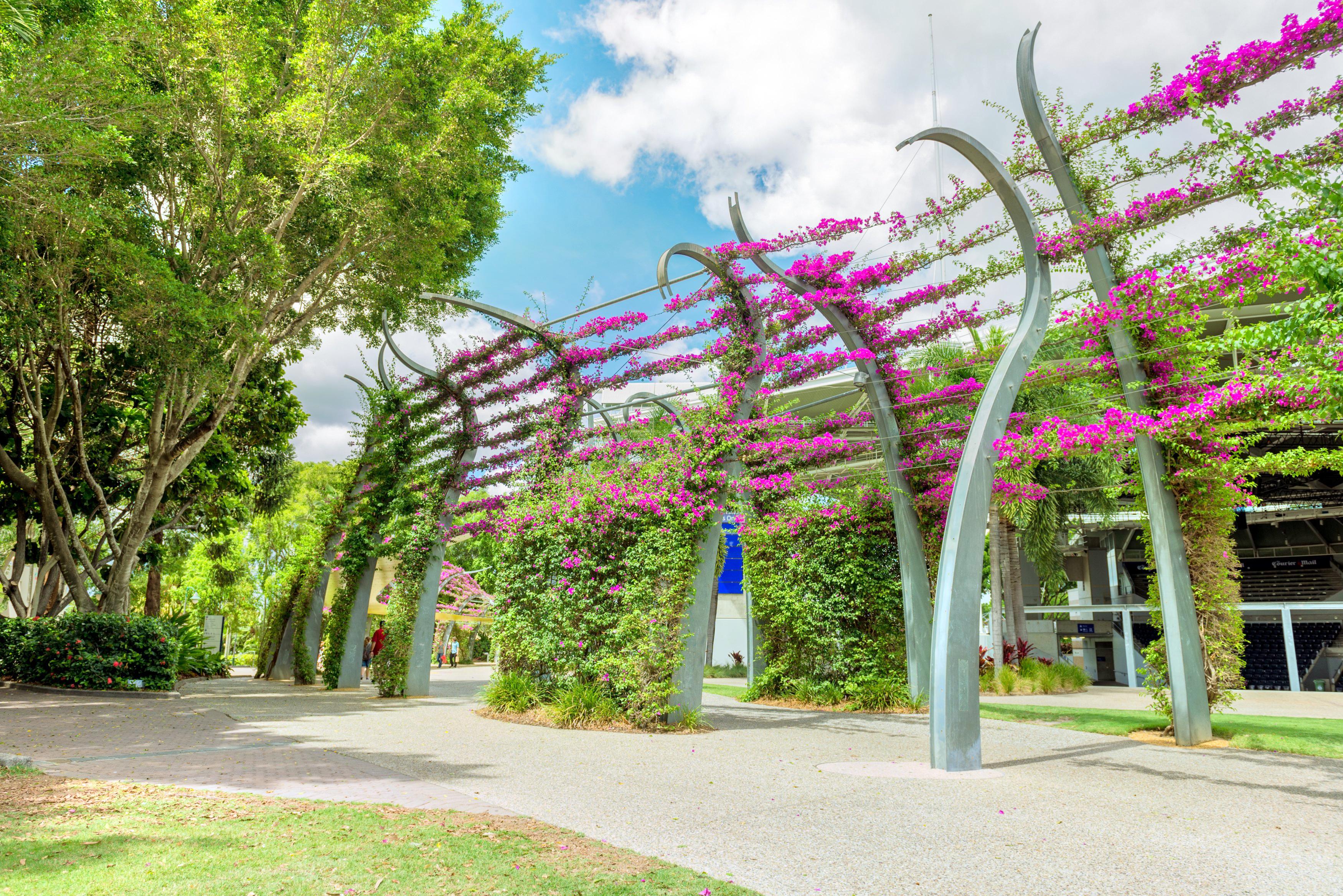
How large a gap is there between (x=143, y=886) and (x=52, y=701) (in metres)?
12.5

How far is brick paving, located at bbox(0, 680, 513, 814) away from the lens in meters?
5.98

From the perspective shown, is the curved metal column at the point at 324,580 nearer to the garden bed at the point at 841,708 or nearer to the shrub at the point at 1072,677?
the garden bed at the point at 841,708

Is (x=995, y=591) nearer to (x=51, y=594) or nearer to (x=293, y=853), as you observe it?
(x=293, y=853)

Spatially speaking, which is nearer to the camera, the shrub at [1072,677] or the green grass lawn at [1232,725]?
the green grass lawn at [1232,725]

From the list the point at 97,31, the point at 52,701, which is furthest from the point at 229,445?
the point at 97,31

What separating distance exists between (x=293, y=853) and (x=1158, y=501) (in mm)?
9928

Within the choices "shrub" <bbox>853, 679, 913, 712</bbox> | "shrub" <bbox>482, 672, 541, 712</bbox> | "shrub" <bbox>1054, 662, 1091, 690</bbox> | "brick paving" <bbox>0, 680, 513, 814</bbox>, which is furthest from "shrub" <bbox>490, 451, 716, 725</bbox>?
"shrub" <bbox>1054, 662, 1091, 690</bbox>

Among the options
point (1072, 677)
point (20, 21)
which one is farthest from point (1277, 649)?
point (20, 21)

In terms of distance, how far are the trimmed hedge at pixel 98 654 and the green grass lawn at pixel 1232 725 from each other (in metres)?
14.5

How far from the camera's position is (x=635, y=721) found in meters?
10.8

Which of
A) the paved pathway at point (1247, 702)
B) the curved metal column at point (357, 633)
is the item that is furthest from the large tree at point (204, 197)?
the paved pathway at point (1247, 702)

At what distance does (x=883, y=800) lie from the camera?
616 cm

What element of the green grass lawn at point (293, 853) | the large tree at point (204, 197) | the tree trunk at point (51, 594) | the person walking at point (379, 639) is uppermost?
the large tree at point (204, 197)

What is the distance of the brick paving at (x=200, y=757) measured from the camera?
19.6 feet
